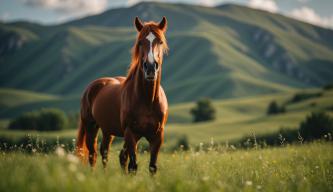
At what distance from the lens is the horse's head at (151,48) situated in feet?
23.9

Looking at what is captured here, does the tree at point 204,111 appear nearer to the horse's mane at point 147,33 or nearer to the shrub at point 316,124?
the shrub at point 316,124

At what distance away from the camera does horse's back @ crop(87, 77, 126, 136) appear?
9648mm

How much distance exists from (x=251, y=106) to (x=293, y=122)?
218ft

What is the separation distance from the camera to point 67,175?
429 cm

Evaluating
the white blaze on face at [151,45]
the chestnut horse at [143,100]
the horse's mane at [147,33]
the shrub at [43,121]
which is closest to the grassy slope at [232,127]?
the shrub at [43,121]

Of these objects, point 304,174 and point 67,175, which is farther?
point 304,174

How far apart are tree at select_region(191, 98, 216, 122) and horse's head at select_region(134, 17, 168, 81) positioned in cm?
12005

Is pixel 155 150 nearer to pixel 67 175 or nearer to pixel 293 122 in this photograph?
pixel 67 175

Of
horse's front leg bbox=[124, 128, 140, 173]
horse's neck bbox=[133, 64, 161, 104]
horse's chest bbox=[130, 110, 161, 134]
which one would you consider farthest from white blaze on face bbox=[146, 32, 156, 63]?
horse's front leg bbox=[124, 128, 140, 173]

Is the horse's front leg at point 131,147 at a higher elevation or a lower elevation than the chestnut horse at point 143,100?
lower

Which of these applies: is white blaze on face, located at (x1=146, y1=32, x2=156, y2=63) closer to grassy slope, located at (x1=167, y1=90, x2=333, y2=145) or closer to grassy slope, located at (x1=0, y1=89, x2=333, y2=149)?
grassy slope, located at (x1=0, y1=89, x2=333, y2=149)

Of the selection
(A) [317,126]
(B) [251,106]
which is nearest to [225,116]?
(B) [251,106]

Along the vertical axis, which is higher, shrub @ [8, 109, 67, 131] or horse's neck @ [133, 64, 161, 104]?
horse's neck @ [133, 64, 161, 104]

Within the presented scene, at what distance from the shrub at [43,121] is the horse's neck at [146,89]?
109m
